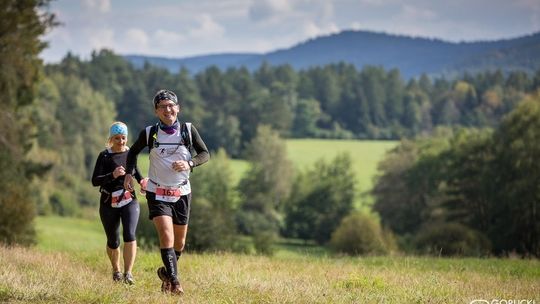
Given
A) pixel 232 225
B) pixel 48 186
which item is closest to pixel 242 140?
pixel 48 186

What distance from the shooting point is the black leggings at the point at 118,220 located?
356 inches

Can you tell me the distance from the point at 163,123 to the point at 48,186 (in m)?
69.8

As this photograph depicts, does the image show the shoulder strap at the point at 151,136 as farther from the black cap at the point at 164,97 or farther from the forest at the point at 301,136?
the forest at the point at 301,136

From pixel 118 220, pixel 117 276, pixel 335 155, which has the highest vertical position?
pixel 118 220

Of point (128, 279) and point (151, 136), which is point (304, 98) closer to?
point (128, 279)

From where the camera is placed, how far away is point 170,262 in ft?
26.0

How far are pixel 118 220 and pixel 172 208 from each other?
1461 mm

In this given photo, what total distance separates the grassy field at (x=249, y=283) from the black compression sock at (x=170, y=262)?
31 cm

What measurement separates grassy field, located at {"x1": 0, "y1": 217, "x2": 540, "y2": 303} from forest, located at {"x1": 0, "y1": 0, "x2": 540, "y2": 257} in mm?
4853

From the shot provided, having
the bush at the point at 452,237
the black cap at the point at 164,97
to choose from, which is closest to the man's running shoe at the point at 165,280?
the black cap at the point at 164,97

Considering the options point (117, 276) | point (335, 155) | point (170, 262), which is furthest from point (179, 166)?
point (335, 155)

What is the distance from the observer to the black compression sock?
7.89m

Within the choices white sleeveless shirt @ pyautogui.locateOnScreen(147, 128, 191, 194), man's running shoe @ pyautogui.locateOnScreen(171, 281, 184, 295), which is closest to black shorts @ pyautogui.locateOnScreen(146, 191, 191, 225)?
white sleeveless shirt @ pyautogui.locateOnScreen(147, 128, 191, 194)

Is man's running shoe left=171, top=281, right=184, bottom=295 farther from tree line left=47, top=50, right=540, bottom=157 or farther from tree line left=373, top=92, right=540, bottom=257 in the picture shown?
tree line left=47, top=50, right=540, bottom=157
